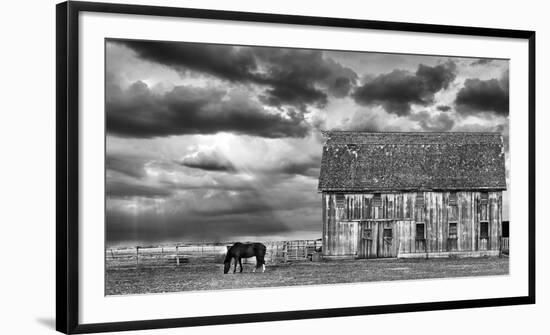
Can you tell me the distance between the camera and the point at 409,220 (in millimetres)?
14609

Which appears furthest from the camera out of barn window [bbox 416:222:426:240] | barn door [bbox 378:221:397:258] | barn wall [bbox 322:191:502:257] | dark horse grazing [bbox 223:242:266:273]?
barn window [bbox 416:222:426:240]

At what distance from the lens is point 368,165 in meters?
14.7

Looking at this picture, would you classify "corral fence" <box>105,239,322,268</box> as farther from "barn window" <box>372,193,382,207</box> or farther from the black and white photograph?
"barn window" <box>372,193,382,207</box>

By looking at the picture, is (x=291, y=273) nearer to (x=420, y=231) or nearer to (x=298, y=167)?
(x=298, y=167)

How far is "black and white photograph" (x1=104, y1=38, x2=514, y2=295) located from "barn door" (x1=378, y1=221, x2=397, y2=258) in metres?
0.02

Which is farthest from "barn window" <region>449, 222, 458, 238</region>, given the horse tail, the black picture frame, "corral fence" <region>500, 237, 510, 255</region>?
the black picture frame

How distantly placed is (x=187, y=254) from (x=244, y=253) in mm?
884

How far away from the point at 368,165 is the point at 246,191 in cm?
233

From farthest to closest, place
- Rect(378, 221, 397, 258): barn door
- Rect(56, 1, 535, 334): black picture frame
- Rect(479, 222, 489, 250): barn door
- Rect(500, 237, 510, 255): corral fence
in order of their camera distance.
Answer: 1. Rect(500, 237, 510, 255): corral fence
2. Rect(479, 222, 489, 250): barn door
3. Rect(378, 221, 397, 258): barn door
4. Rect(56, 1, 535, 334): black picture frame

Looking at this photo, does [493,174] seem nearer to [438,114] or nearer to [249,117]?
[438,114]

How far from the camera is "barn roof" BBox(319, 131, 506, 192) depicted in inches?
568

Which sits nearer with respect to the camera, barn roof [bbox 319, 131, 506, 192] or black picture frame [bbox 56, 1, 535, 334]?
black picture frame [bbox 56, 1, 535, 334]

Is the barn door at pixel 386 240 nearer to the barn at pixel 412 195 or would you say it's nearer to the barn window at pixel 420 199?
the barn at pixel 412 195

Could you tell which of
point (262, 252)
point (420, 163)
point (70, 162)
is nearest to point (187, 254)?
point (262, 252)
